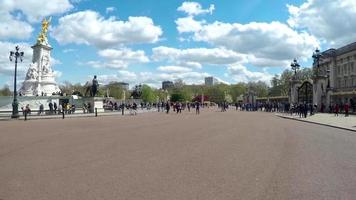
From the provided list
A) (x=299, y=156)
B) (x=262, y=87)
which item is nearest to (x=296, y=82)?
(x=299, y=156)

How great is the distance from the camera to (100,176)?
31.4ft

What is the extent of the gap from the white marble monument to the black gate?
40.2 meters

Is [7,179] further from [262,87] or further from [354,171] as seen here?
[262,87]

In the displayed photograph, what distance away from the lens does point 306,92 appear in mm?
58500

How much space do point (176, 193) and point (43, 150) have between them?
8.26 meters

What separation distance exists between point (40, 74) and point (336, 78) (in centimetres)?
6585

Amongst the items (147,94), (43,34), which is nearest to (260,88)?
(147,94)

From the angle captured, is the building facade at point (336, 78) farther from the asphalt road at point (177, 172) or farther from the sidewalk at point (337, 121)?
the asphalt road at point (177, 172)

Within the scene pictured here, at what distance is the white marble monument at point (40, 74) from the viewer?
68125mm

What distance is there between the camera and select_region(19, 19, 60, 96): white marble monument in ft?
224

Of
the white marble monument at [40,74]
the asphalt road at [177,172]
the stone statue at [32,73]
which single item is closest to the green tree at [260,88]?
the white marble monument at [40,74]

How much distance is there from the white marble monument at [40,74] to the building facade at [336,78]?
42.3 metres

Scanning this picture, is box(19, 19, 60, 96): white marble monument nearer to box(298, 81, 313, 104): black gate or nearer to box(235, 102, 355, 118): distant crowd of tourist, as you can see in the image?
box(235, 102, 355, 118): distant crowd of tourist

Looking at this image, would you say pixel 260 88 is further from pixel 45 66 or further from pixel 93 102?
pixel 93 102
